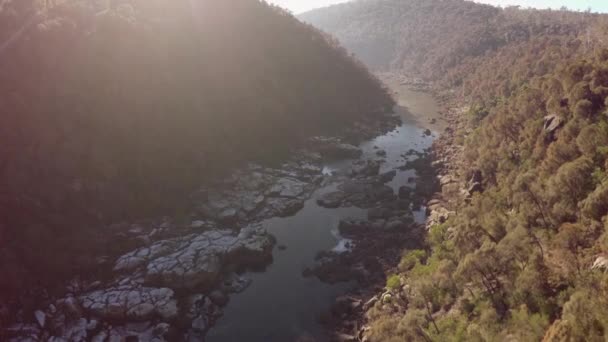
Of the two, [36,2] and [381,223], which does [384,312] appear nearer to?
[381,223]

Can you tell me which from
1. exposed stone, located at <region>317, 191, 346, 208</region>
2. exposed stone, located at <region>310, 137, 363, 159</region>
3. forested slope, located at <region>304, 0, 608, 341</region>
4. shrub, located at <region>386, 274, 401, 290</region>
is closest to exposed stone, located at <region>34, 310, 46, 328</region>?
forested slope, located at <region>304, 0, 608, 341</region>

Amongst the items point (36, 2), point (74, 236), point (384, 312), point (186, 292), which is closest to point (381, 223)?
point (384, 312)

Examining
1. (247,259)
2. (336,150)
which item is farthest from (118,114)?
(336,150)

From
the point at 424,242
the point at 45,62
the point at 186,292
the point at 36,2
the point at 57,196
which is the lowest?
the point at 186,292

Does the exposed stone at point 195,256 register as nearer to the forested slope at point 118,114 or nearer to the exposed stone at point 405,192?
the forested slope at point 118,114

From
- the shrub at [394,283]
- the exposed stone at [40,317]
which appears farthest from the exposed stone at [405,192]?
the exposed stone at [40,317]

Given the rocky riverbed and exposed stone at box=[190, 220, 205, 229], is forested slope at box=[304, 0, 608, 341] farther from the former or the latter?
exposed stone at box=[190, 220, 205, 229]

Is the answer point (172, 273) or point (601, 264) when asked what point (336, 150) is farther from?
point (601, 264)
